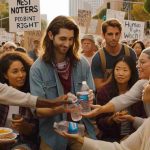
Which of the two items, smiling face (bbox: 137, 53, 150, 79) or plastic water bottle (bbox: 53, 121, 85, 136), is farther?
smiling face (bbox: 137, 53, 150, 79)

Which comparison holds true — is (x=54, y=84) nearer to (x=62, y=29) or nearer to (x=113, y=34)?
(x=62, y=29)

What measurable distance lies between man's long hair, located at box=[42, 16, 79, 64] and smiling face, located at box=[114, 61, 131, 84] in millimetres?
590

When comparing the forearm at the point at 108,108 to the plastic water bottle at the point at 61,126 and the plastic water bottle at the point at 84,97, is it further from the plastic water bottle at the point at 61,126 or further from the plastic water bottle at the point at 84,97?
the plastic water bottle at the point at 61,126

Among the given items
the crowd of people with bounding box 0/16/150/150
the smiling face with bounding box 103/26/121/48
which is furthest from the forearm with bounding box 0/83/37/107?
the smiling face with bounding box 103/26/121/48

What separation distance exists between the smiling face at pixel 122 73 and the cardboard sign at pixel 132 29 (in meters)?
8.15

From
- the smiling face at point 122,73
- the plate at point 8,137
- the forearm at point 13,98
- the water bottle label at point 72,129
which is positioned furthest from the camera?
the smiling face at point 122,73

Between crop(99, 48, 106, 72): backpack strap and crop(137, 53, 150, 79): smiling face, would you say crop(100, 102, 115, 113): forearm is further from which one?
crop(99, 48, 106, 72): backpack strap

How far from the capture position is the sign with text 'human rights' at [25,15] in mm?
9359

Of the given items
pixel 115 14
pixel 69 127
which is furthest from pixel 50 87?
pixel 115 14

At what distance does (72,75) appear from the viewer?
15.6 feet

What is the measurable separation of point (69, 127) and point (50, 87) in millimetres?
828

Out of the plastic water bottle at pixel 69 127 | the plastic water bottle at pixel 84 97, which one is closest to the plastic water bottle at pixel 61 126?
the plastic water bottle at pixel 69 127

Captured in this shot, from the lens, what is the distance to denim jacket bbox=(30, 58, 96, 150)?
4.67 metres

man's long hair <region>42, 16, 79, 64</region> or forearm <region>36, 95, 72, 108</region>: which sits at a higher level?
man's long hair <region>42, 16, 79, 64</region>
